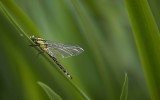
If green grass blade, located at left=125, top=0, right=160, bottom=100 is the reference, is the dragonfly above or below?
above

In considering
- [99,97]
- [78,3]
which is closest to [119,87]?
[99,97]

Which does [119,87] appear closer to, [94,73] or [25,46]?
[94,73]

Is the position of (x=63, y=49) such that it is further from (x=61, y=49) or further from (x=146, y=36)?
(x=146, y=36)

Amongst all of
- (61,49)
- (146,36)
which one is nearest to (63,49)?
(61,49)
